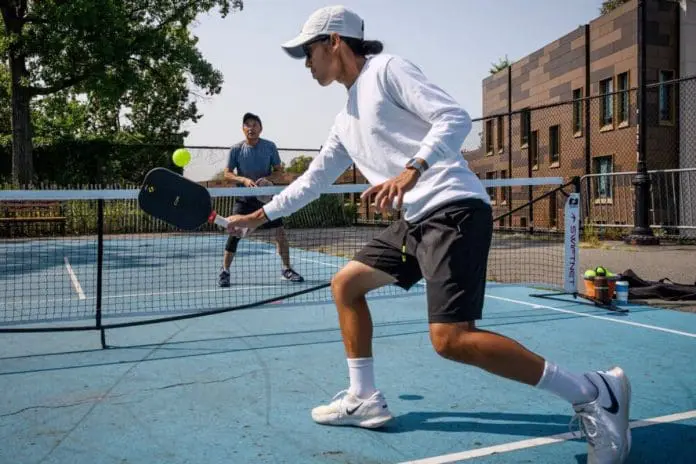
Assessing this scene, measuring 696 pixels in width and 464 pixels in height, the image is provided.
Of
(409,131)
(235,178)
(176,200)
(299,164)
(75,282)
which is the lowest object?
(75,282)

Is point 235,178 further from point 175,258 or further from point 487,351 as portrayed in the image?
point 487,351

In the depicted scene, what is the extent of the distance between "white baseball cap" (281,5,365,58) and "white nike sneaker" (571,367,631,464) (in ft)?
6.35

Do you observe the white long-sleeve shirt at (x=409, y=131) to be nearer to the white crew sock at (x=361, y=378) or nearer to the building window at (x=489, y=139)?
the white crew sock at (x=361, y=378)

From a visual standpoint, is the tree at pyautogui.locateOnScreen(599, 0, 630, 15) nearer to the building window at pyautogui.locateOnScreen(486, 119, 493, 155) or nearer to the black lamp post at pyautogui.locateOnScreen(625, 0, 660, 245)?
the building window at pyautogui.locateOnScreen(486, 119, 493, 155)

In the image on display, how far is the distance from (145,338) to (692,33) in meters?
19.6

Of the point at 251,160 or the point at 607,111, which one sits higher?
the point at 607,111

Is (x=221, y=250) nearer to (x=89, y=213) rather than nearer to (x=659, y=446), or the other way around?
(x=89, y=213)

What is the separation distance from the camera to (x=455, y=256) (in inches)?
102

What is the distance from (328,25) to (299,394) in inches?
81.5

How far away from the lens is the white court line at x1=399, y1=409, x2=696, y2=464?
2.69 m

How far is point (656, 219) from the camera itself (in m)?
14.5

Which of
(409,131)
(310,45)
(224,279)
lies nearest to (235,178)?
(224,279)

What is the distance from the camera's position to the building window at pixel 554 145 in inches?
850

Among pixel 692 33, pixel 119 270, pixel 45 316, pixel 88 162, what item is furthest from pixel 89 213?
pixel 692 33
